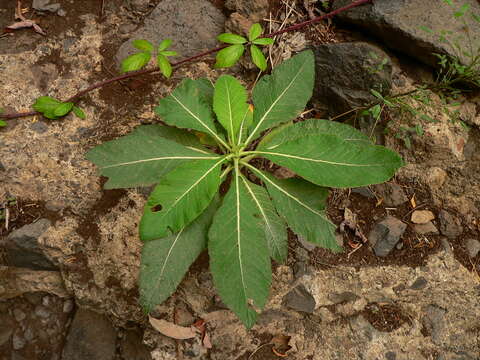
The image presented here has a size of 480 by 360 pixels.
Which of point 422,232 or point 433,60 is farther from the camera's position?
point 433,60

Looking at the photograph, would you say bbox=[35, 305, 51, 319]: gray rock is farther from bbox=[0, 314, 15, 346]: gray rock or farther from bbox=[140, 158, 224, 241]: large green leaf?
bbox=[140, 158, 224, 241]: large green leaf

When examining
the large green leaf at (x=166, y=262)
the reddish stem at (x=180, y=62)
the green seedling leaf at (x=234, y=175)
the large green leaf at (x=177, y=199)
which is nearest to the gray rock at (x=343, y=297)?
the green seedling leaf at (x=234, y=175)

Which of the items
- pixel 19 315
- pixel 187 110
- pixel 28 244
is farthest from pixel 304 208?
pixel 19 315

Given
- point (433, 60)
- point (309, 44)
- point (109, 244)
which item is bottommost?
point (109, 244)

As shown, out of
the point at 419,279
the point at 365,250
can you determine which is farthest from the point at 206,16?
the point at 419,279

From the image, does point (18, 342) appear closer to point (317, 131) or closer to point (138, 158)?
point (138, 158)

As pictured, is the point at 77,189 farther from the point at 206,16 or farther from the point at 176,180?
the point at 206,16
